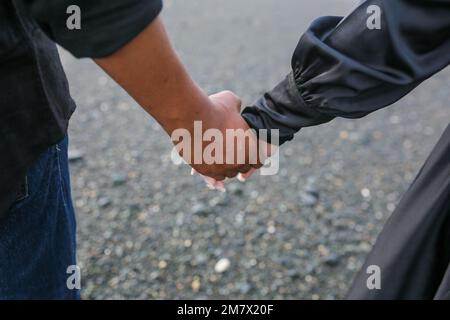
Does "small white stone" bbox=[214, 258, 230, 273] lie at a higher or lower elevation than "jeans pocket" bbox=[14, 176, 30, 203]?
lower

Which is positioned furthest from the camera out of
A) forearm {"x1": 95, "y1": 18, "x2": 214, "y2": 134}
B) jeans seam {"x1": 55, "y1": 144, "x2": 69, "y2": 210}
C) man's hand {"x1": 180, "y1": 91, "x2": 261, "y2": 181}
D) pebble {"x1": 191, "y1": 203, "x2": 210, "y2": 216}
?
pebble {"x1": 191, "y1": 203, "x2": 210, "y2": 216}

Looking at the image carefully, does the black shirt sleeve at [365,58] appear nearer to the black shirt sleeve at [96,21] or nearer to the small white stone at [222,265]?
the black shirt sleeve at [96,21]

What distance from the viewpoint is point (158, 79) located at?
1.16 metres

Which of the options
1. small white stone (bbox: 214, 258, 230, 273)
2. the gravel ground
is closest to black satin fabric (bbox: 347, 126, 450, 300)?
the gravel ground

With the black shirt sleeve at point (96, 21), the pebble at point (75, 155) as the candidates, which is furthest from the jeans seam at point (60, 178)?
the pebble at point (75, 155)

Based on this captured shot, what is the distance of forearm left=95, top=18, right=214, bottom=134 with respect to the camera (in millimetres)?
1062

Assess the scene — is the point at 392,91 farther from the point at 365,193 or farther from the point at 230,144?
the point at 365,193

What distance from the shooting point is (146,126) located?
10.8 ft

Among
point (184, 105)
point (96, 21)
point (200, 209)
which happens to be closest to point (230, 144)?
point (184, 105)

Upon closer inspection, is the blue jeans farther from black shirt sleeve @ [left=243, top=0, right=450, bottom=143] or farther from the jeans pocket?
black shirt sleeve @ [left=243, top=0, right=450, bottom=143]

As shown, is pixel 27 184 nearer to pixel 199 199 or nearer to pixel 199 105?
pixel 199 105

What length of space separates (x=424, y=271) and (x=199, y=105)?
2.44 ft

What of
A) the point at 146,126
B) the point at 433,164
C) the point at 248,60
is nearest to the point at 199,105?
the point at 433,164

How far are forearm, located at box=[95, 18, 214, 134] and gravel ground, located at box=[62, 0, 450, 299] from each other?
3.84ft
